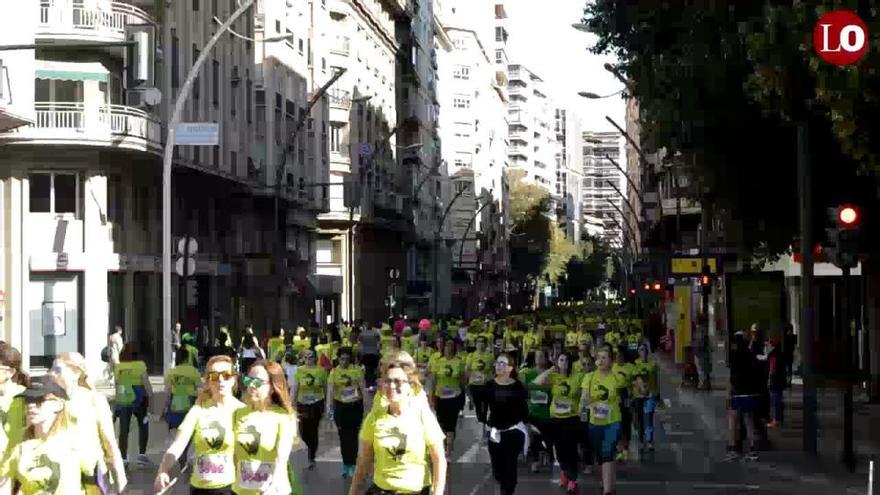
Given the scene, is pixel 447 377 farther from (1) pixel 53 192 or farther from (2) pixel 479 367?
(1) pixel 53 192

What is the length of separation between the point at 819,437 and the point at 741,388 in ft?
14.6

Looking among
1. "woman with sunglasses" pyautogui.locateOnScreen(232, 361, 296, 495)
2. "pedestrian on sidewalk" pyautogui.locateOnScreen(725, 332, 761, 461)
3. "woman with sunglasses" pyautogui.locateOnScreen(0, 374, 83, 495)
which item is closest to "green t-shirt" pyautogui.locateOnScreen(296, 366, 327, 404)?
"pedestrian on sidewalk" pyautogui.locateOnScreen(725, 332, 761, 461)

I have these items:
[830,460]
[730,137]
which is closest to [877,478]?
[830,460]

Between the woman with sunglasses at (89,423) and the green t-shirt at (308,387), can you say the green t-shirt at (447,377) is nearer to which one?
the green t-shirt at (308,387)

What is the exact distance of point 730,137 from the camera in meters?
25.2

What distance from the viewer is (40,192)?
42.8 m

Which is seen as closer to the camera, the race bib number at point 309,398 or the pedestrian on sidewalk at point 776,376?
the race bib number at point 309,398

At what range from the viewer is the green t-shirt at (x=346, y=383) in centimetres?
1981

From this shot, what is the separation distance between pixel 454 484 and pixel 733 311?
13445 millimetres

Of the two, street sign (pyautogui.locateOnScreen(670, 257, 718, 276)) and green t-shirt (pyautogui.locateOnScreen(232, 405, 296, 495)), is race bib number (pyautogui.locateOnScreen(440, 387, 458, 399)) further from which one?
street sign (pyautogui.locateOnScreen(670, 257, 718, 276))

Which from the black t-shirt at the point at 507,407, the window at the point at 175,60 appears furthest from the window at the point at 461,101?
the black t-shirt at the point at 507,407

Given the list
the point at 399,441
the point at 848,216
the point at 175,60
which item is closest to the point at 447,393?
the point at 848,216

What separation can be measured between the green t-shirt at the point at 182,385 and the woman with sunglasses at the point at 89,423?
25.8 ft

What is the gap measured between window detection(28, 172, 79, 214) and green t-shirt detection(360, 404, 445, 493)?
34.8 meters
